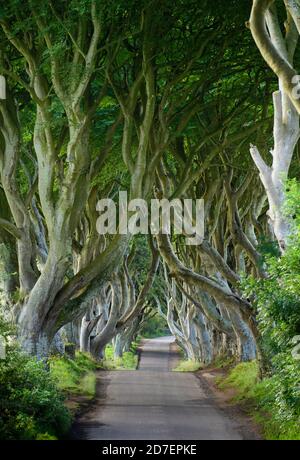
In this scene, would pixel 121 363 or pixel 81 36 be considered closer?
pixel 81 36

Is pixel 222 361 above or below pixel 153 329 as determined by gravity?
above

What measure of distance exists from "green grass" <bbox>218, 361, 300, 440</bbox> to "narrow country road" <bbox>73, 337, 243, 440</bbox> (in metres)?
0.64

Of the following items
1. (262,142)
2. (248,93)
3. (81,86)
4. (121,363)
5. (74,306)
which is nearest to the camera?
(81,86)

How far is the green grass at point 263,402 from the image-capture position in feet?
40.0

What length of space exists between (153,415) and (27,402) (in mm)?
4826

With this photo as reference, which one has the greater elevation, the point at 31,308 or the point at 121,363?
the point at 31,308

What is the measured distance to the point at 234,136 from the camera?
20438 millimetres

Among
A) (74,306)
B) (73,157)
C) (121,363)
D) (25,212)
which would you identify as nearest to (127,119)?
(73,157)

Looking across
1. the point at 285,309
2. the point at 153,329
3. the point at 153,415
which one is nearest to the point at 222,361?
the point at 153,415

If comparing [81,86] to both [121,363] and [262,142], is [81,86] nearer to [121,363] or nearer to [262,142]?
[262,142]

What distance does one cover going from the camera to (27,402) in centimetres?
1262

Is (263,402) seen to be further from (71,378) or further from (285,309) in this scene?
(71,378)

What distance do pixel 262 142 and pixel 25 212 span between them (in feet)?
26.9

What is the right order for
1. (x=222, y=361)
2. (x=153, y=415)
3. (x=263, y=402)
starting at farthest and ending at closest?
1. (x=222, y=361)
2. (x=153, y=415)
3. (x=263, y=402)
